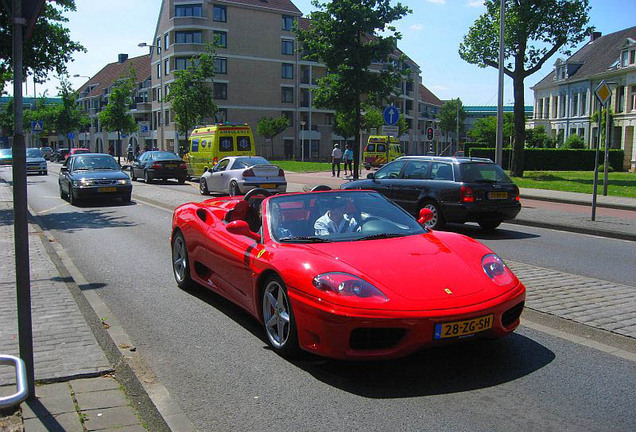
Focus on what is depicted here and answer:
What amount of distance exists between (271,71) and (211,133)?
4978 cm

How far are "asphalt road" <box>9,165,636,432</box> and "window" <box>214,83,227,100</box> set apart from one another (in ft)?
223

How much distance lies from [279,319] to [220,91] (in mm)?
70922

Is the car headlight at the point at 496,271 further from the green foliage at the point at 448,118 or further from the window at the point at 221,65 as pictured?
the green foliage at the point at 448,118

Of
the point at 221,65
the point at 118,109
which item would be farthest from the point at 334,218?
the point at 221,65

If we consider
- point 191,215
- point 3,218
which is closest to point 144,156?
point 3,218

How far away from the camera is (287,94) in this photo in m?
79.1

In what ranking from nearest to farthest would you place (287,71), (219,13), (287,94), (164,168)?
(164,168) → (219,13) → (287,71) → (287,94)

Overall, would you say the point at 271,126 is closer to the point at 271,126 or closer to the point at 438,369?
the point at 271,126

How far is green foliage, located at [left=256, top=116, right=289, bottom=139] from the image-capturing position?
72.4 metres

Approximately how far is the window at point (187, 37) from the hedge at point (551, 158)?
1549 inches

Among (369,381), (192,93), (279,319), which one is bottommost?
(369,381)

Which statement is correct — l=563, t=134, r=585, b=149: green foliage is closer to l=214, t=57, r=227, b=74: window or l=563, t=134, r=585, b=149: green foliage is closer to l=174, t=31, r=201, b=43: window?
l=214, t=57, r=227, b=74: window

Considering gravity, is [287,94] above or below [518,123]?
above

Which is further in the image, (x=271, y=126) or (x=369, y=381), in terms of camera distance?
(x=271, y=126)
